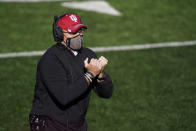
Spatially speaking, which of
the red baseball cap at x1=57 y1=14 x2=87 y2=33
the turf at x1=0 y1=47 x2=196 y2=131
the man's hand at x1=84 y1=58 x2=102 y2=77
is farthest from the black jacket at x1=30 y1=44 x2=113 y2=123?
the turf at x1=0 y1=47 x2=196 y2=131

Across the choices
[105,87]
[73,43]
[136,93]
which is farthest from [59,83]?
[136,93]

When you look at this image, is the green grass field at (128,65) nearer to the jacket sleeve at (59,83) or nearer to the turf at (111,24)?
the turf at (111,24)

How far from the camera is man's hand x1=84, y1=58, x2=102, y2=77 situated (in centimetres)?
446

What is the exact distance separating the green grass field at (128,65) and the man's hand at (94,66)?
112 inches

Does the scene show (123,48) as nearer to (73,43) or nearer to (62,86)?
(73,43)

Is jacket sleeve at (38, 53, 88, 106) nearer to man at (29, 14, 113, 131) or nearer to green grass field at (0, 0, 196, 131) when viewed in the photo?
man at (29, 14, 113, 131)

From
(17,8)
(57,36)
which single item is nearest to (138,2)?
(17,8)

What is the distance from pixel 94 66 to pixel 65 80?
1.11 feet

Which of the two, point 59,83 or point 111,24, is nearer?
point 59,83

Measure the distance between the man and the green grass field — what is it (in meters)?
2.40

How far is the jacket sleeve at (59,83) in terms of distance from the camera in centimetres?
443

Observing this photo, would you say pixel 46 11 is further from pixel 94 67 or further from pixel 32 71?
pixel 94 67

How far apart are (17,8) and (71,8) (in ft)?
5.00

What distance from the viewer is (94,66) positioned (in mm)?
4461
